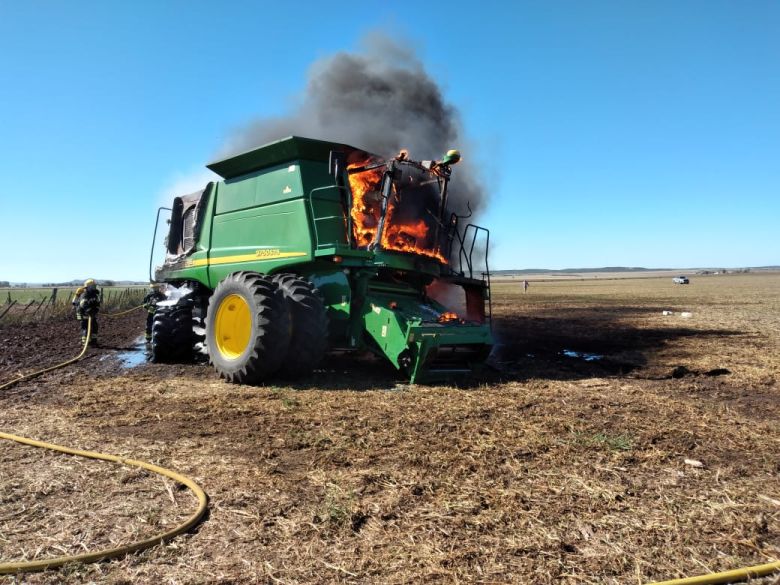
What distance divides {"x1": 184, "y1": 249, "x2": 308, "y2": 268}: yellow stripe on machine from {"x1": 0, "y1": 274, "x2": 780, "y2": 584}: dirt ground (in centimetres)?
186

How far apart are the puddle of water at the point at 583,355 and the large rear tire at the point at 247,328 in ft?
19.3

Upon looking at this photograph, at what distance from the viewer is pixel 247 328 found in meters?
7.71

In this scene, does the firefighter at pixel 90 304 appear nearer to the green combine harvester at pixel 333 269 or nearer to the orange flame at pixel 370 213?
the green combine harvester at pixel 333 269

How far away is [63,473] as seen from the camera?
4.04 metres

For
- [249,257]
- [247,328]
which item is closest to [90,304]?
[249,257]

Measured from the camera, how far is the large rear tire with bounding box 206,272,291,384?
703 cm

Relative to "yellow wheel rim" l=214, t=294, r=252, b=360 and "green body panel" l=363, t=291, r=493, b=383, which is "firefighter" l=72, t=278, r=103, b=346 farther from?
"green body panel" l=363, t=291, r=493, b=383

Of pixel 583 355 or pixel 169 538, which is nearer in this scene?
pixel 169 538

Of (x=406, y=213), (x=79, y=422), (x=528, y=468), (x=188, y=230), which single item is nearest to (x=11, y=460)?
(x=79, y=422)

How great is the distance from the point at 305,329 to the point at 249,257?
87.1 inches

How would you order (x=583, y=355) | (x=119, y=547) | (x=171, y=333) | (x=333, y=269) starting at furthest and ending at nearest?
(x=583, y=355), (x=171, y=333), (x=333, y=269), (x=119, y=547)

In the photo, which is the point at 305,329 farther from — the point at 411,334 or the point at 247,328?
the point at 411,334

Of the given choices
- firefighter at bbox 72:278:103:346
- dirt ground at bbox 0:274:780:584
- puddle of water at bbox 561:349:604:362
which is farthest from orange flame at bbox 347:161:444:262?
firefighter at bbox 72:278:103:346

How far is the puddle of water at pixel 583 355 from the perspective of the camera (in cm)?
1017
